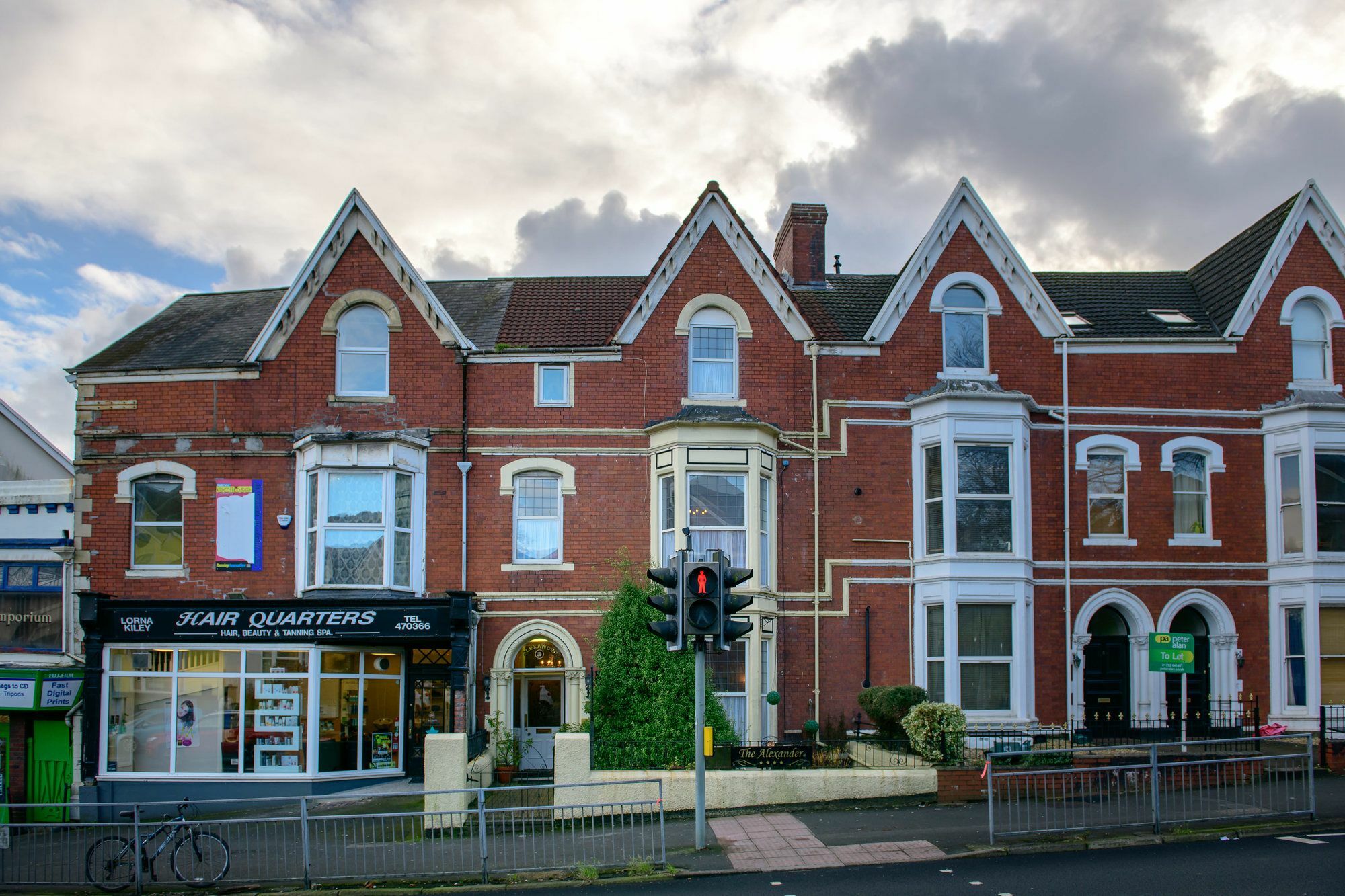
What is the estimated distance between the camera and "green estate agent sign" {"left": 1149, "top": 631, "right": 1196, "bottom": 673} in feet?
68.1

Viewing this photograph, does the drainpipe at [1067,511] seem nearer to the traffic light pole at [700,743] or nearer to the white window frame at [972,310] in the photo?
the white window frame at [972,310]

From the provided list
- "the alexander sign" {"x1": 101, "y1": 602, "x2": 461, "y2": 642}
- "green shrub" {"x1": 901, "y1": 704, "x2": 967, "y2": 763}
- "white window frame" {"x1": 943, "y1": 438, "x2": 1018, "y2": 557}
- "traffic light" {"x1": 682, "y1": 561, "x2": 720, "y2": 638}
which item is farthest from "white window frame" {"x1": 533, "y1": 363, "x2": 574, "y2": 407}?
"traffic light" {"x1": 682, "y1": 561, "x2": 720, "y2": 638}

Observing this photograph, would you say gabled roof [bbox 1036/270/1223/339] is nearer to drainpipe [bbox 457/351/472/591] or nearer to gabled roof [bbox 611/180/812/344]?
gabled roof [bbox 611/180/812/344]

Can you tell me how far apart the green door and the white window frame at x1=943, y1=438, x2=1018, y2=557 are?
16.6 meters

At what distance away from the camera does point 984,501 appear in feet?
72.1

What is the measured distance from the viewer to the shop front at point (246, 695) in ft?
69.3

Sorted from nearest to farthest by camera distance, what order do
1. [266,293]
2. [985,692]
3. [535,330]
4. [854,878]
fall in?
[854,878] < [985,692] < [535,330] < [266,293]

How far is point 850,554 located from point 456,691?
757 centimetres

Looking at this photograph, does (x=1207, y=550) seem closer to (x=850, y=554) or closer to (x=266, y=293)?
(x=850, y=554)

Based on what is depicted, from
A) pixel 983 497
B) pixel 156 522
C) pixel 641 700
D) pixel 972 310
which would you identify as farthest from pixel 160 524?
pixel 972 310

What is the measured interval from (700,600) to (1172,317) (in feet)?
49.2

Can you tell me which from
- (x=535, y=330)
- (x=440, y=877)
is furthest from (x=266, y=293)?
(x=440, y=877)

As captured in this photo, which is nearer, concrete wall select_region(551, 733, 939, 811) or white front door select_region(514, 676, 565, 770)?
concrete wall select_region(551, 733, 939, 811)

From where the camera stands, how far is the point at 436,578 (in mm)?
22094
